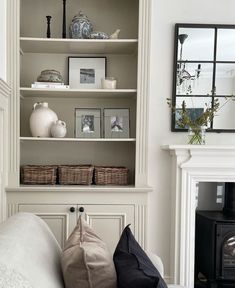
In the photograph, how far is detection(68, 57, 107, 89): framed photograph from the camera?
2.85m

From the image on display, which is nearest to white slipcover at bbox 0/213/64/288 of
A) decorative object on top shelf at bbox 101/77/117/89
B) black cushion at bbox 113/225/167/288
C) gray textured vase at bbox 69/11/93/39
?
black cushion at bbox 113/225/167/288

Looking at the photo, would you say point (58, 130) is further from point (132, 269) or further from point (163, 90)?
point (132, 269)

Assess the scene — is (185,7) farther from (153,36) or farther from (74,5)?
(74,5)

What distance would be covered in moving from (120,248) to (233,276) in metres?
1.71

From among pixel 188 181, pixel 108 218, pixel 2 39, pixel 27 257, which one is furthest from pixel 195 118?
pixel 27 257

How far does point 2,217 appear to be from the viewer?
2.43m

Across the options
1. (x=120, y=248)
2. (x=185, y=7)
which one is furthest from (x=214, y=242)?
(x=185, y=7)

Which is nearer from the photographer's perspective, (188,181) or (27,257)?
(27,257)

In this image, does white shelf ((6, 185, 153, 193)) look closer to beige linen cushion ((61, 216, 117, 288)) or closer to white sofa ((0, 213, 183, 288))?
white sofa ((0, 213, 183, 288))

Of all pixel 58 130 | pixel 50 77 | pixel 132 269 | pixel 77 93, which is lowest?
pixel 132 269

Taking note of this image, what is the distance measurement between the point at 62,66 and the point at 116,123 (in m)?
0.72

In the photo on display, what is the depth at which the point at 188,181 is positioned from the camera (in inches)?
104

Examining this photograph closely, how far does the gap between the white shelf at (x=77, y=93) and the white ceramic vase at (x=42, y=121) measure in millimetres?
137

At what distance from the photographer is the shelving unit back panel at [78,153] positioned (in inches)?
114
